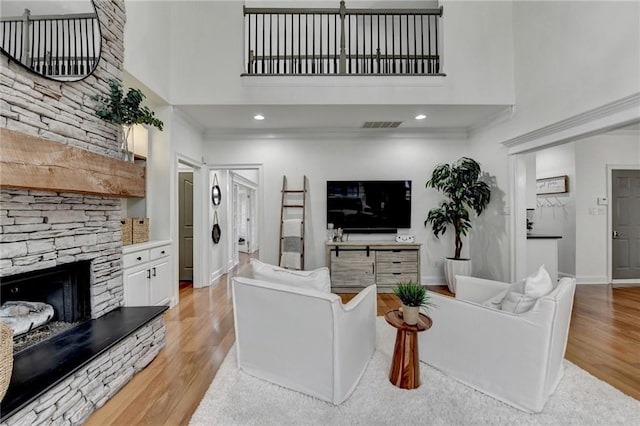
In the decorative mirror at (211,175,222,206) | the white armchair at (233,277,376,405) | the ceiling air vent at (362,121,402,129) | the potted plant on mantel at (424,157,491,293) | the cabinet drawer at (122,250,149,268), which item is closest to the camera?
the white armchair at (233,277,376,405)

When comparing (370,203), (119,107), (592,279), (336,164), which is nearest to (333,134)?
(336,164)

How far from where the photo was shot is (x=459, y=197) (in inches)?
165

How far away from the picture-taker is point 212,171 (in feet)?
16.3

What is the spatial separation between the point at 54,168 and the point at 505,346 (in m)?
3.05

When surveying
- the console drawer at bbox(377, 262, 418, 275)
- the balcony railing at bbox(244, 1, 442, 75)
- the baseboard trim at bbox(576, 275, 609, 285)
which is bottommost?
the baseboard trim at bbox(576, 275, 609, 285)

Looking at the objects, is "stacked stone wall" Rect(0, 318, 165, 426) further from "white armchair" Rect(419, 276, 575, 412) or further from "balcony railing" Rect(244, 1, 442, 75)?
"balcony railing" Rect(244, 1, 442, 75)

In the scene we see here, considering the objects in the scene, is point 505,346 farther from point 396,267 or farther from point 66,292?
point 66,292

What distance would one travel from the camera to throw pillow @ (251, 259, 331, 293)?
79.6 inches

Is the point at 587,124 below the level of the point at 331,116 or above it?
below

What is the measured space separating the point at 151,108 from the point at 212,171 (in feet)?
4.82

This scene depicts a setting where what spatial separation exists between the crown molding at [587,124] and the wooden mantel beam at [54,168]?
14.3 feet

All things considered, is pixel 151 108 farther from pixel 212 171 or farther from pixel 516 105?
pixel 516 105

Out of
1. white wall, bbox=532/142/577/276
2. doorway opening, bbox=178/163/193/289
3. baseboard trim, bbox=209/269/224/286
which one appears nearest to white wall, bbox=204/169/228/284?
baseboard trim, bbox=209/269/224/286

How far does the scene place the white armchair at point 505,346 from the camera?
5.48 ft
